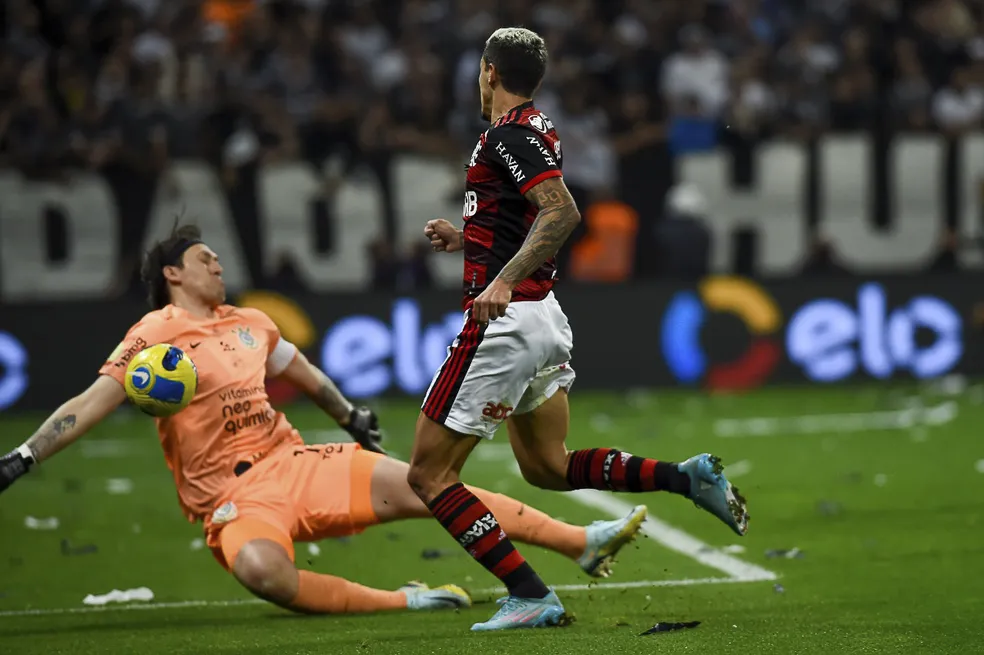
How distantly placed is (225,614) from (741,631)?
8.17 ft

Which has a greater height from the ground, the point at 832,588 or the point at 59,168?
the point at 59,168

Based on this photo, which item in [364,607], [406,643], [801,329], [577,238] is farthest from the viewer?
[577,238]

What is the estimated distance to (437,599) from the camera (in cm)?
684

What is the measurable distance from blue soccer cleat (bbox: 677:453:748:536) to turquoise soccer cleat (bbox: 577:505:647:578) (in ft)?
1.79

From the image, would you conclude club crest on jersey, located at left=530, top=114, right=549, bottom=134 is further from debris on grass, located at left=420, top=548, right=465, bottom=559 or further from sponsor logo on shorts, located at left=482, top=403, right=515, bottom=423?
debris on grass, located at left=420, top=548, right=465, bottom=559

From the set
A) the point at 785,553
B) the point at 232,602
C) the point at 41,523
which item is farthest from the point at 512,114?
the point at 41,523

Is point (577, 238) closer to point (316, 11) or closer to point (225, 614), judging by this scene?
point (316, 11)

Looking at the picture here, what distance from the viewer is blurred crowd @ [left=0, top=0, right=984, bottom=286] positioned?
1650 centimetres

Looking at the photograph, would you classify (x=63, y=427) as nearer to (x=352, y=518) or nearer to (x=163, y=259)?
(x=163, y=259)

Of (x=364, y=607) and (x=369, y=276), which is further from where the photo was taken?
(x=369, y=276)

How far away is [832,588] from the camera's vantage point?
6965mm

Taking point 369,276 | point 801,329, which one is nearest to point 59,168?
point 369,276

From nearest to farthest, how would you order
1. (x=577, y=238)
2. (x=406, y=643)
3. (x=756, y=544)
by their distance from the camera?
1. (x=406, y=643)
2. (x=756, y=544)
3. (x=577, y=238)

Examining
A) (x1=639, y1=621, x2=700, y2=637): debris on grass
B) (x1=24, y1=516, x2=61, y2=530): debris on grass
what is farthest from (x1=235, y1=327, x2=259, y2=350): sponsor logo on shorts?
(x1=24, y1=516, x2=61, y2=530): debris on grass
